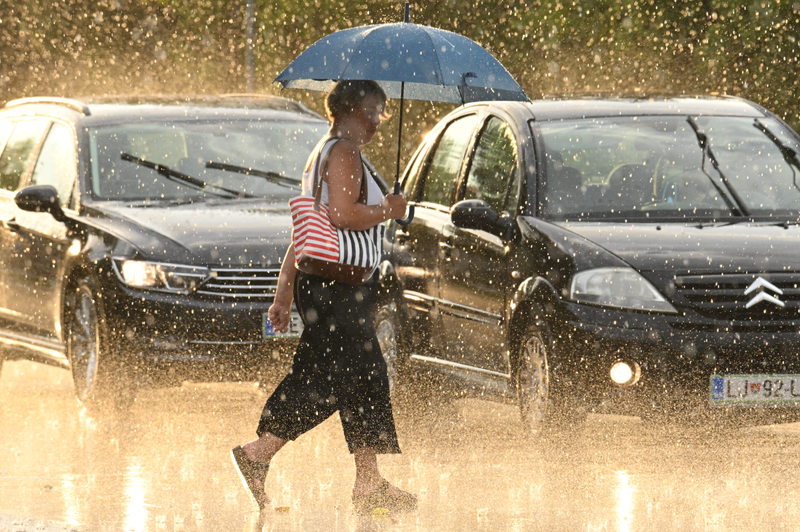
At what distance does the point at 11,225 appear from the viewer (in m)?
11.3

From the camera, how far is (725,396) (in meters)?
7.71

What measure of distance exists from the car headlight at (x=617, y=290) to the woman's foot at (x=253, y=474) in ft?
5.83

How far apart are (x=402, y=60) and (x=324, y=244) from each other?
39.7 inches

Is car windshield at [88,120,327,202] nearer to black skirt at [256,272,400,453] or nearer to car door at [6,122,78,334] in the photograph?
car door at [6,122,78,334]

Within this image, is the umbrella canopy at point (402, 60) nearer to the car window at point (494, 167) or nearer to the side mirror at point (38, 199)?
the car window at point (494, 167)

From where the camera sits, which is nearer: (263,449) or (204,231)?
(263,449)

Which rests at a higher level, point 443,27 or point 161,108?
point 161,108

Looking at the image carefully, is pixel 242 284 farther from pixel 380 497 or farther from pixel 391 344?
pixel 380 497

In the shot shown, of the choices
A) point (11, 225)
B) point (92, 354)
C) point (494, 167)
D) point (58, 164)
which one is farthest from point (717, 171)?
point (11, 225)

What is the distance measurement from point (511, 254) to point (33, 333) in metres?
3.87

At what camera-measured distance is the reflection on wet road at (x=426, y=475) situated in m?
6.69

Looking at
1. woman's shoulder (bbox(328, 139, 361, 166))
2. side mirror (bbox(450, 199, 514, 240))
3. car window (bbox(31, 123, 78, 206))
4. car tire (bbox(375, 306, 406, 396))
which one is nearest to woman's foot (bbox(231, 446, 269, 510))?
woman's shoulder (bbox(328, 139, 361, 166))

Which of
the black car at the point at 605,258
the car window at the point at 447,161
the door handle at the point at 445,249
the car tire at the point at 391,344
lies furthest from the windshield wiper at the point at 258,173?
the door handle at the point at 445,249

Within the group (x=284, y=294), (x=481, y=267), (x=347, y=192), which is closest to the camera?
(x=347, y=192)
